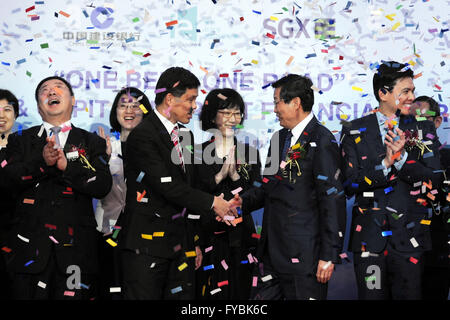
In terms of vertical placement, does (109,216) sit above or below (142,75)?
below

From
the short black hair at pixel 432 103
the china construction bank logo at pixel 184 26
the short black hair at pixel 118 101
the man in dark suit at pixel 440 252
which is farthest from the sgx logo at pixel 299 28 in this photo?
the short black hair at pixel 118 101

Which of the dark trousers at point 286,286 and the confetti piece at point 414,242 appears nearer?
the dark trousers at point 286,286

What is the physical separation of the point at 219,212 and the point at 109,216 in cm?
99

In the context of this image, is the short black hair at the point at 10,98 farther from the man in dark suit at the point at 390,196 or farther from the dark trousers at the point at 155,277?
the man in dark suit at the point at 390,196

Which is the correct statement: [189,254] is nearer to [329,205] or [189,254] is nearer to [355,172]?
[329,205]

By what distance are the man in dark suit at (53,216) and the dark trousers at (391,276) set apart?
1707mm

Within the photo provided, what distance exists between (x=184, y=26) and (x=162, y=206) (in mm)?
2108

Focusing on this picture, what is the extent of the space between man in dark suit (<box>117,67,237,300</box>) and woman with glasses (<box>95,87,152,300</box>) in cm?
68

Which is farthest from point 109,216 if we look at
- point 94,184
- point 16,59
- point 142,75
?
point 16,59

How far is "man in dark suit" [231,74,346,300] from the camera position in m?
3.62

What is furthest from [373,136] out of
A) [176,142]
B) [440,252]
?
[176,142]

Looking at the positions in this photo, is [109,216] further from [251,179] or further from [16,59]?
[16,59]

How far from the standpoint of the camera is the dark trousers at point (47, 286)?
150 inches

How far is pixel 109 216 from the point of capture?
450 cm
